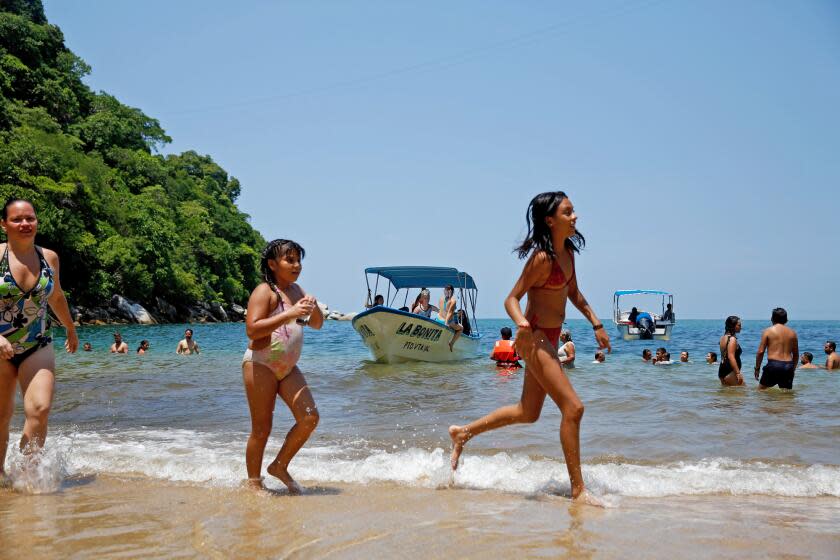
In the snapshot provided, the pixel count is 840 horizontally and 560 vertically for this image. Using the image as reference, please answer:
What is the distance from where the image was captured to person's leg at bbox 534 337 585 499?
448 cm

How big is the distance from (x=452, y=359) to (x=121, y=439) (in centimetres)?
1283

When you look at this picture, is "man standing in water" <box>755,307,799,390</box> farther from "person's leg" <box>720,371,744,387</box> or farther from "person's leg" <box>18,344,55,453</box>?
"person's leg" <box>18,344,55,453</box>

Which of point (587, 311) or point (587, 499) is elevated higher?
point (587, 311)

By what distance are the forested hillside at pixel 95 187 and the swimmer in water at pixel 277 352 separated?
36.5 metres

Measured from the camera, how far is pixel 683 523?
394cm

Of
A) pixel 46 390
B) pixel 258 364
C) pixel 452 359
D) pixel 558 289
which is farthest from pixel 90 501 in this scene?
pixel 452 359

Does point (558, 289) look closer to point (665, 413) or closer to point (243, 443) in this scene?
point (243, 443)

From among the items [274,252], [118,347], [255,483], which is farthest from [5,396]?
[118,347]

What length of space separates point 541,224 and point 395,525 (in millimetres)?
2123

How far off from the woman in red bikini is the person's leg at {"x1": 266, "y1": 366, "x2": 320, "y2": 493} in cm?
128

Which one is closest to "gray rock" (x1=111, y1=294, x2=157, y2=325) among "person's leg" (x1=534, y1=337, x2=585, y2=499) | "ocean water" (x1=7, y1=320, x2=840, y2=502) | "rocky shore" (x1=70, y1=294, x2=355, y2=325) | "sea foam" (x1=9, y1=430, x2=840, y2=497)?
"rocky shore" (x1=70, y1=294, x2=355, y2=325)

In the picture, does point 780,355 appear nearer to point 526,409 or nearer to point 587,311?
point 587,311

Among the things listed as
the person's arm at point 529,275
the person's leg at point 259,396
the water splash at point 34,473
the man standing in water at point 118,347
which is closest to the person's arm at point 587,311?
the person's arm at point 529,275

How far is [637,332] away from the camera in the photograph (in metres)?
35.4
